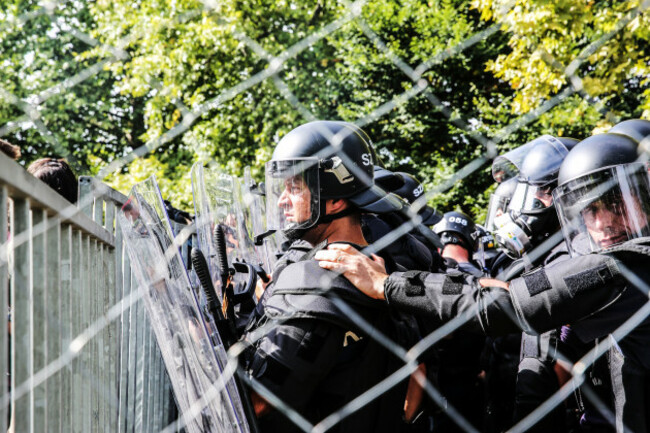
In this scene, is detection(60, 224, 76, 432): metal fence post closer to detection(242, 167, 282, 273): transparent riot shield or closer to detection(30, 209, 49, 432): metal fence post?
detection(30, 209, 49, 432): metal fence post

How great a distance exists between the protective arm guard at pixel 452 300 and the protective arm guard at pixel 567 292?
43 millimetres

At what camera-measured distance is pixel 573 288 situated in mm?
1752

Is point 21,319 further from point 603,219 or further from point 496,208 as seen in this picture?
point 496,208

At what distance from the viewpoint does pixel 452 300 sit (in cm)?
184

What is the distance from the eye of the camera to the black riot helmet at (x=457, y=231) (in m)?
4.63

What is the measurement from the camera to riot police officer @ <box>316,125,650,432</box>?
177 cm

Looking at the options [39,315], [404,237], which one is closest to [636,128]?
[404,237]

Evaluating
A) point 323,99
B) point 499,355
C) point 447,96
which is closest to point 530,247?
point 499,355

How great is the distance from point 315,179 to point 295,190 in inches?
3.1

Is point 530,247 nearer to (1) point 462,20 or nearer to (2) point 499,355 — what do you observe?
(2) point 499,355

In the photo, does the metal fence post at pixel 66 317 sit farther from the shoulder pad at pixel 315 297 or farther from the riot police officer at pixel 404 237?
the riot police officer at pixel 404 237

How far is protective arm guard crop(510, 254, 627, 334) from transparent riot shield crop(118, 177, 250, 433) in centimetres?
81

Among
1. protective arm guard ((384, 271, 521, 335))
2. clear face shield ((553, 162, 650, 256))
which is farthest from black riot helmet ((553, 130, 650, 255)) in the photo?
protective arm guard ((384, 271, 521, 335))

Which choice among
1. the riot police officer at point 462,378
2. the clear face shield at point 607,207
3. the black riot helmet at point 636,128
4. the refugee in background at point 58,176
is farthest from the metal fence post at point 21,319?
the black riot helmet at point 636,128
